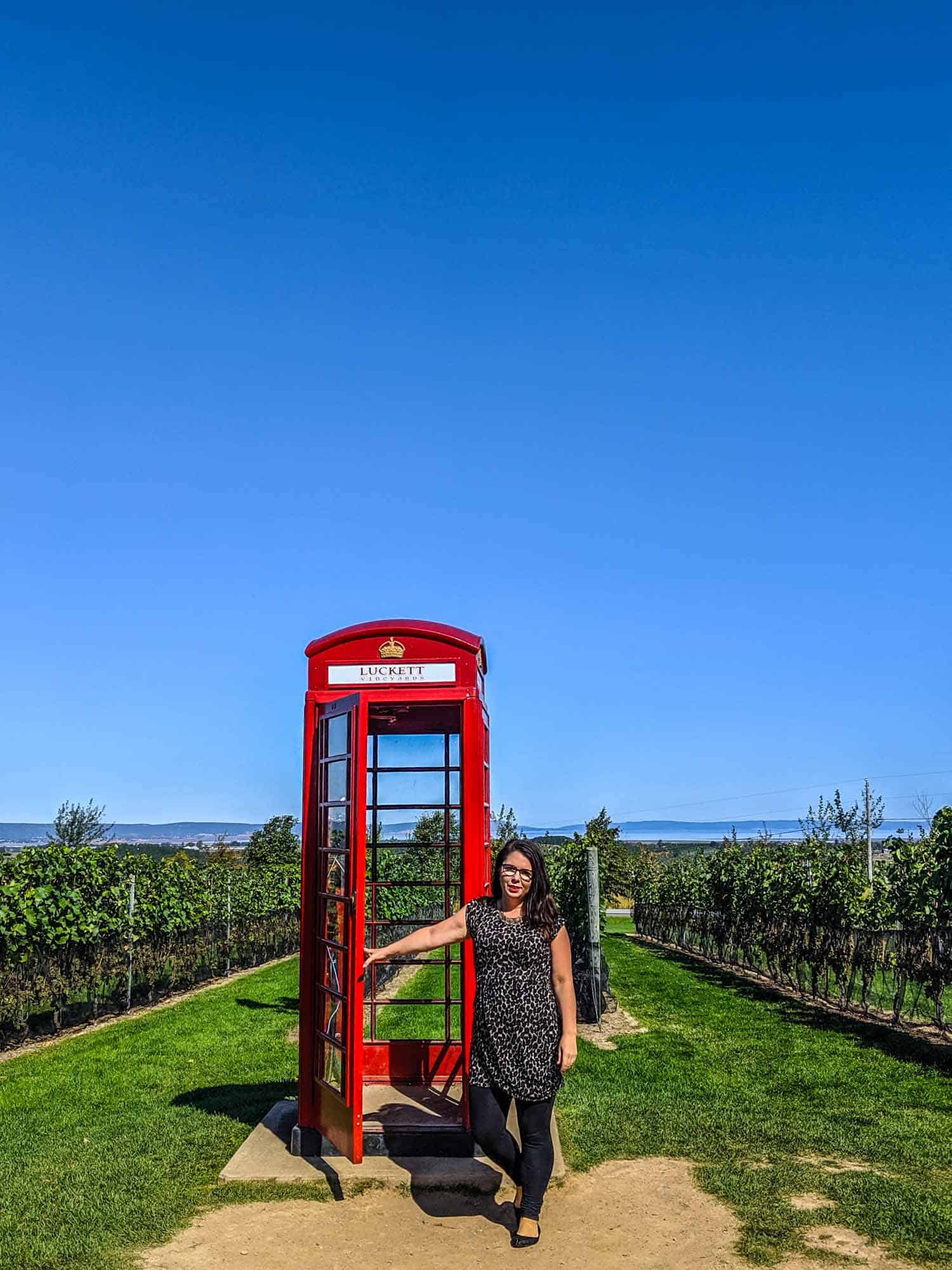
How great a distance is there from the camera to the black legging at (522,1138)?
518 cm

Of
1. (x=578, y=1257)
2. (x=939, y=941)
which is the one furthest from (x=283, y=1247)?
(x=939, y=941)

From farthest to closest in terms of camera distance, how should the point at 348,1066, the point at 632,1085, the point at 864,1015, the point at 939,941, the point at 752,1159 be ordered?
the point at 864,1015
the point at 939,941
the point at 632,1085
the point at 752,1159
the point at 348,1066

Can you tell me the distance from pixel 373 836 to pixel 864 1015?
8.38 meters

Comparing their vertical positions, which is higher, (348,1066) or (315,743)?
(315,743)

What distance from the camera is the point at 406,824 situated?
8.65 meters

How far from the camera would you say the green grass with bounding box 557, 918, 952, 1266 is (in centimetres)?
579

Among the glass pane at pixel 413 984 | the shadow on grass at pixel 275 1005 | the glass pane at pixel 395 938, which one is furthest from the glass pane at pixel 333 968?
the shadow on grass at pixel 275 1005

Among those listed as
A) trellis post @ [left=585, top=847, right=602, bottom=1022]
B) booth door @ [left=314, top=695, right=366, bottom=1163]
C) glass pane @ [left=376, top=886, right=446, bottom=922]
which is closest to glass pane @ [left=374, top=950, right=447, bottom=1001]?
glass pane @ [left=376, top=886, right=446, bottom=922]

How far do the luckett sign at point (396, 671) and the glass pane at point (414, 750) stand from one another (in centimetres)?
139

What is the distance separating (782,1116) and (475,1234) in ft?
11.7

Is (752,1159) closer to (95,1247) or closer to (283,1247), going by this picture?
(283,1247)

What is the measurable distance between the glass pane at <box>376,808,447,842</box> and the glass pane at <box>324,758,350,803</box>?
1.84 m

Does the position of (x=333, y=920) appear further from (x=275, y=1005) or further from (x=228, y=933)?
(x=228, y=933)

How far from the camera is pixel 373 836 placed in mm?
8609
